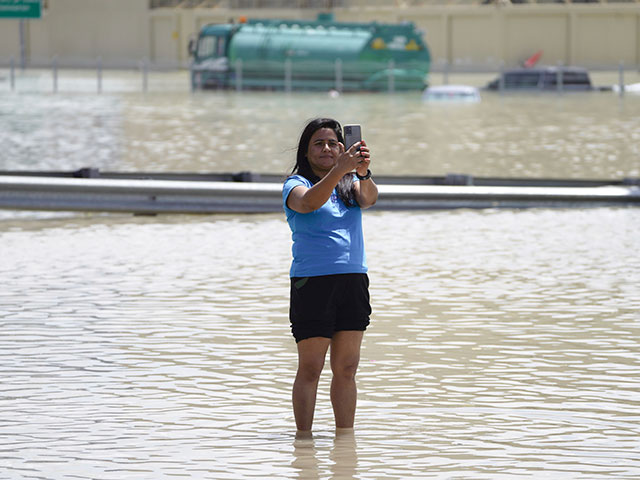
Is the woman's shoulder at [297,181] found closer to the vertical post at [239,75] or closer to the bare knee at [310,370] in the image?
the bare knee at [310,370]

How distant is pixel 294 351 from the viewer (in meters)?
8.15

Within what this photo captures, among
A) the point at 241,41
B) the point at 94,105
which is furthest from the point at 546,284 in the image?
the point at 241,41

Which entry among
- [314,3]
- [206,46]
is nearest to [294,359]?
[206,46]

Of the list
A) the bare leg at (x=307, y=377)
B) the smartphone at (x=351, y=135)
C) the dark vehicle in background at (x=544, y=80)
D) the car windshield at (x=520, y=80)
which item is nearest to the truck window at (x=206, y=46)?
the dark vehicle in background at (x=544, y=80)

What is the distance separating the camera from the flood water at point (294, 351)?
5891mm

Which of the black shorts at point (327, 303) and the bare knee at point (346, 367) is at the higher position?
the black shorts at point (327, 303)

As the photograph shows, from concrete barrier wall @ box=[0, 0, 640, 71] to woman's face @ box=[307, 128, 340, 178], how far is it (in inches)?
2321

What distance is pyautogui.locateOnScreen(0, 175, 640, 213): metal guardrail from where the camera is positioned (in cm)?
1380

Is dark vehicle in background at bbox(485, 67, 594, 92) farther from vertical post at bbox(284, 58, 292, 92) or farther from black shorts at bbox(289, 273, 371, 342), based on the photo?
black shorts at bbox(289, 273, 371, 342)

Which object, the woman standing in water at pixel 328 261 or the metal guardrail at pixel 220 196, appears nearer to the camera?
the woman standing in water at pixel 328 261

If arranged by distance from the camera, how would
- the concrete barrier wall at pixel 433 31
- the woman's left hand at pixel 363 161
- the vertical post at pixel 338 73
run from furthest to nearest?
1. the concrete barrier wall at pixel 433 31
2. the vertical post at pixel 338 73
3. the woman's left hand at pixel 363 161

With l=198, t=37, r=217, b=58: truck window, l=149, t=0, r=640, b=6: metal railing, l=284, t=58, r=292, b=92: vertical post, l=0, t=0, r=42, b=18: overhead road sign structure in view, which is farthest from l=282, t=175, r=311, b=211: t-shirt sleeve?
l=149, t=0, r=640, b=6: metal railing

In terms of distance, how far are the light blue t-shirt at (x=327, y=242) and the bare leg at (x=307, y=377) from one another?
1.04 feet

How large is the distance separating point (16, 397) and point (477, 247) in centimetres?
636
